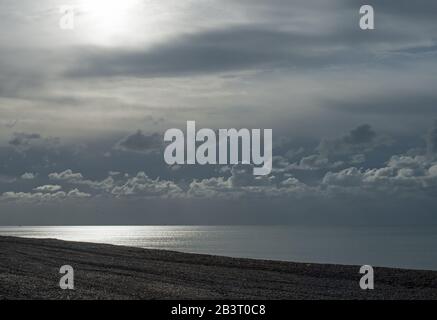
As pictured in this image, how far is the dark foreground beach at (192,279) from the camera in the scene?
1115 inches

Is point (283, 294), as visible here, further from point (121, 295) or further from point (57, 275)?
point (57, 275)

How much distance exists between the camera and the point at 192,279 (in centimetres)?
3494

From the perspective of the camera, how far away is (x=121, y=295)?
89.7ft

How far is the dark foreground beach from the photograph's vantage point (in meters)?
28.3

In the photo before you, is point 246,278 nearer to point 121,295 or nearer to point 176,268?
point 176,268

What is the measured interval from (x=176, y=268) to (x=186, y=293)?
12.8 metres
